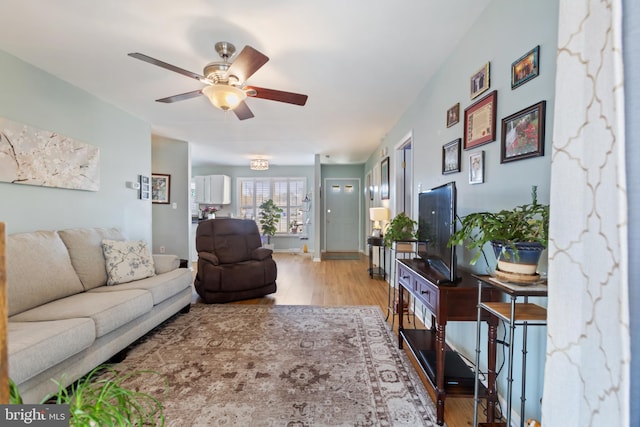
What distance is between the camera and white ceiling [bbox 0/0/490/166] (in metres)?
1.75

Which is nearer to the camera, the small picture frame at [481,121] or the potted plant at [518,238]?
the potted plant at [518,238]

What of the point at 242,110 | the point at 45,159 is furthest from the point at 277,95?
the point at 45,159

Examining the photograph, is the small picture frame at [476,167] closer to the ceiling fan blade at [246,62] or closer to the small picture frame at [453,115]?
the small picture frame at [453,115]

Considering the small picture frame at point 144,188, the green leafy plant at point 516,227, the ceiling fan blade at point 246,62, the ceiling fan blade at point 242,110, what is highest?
the ceiling fan blade at point 246,62

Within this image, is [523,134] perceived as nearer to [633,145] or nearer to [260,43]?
[633,145]

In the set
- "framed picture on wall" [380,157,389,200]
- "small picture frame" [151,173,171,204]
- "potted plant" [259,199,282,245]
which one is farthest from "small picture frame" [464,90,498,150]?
"potted plant" [259,199,282,245]

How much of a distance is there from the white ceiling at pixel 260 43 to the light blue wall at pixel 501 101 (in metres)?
0.18

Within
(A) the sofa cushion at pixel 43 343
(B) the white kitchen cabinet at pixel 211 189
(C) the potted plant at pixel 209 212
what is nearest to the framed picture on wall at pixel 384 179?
(A) the sofa cushion at pixel 43 343

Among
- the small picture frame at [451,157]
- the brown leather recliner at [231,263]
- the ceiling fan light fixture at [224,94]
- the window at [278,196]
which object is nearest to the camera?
the ceiling fan light fixture at [224,94]

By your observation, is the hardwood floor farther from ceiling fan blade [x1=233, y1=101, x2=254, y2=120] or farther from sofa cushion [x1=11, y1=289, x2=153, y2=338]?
ceiling fan blade [x1=233, y1=101, x2=254, y2=120]

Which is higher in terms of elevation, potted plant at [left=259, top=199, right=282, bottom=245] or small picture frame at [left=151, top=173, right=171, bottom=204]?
small picture frame at [left=151, top=173, right=171, bottom=204]

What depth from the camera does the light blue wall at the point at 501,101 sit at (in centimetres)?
128

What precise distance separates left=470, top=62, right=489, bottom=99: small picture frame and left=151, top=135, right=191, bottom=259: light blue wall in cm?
481

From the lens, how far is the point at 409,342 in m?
2.00
